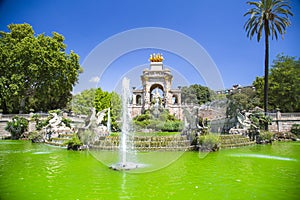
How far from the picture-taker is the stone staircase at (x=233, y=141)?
1553cm

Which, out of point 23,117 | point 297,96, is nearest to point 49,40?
point 23,117

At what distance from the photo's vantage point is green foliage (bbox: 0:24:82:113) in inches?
1136

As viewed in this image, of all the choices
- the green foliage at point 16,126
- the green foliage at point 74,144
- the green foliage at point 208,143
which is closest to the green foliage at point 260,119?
the green foliage at point 208,143

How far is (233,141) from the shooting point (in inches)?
634

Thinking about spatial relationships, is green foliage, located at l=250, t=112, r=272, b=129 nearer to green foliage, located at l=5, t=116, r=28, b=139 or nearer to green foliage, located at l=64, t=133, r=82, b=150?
green foliage, located at l=64, t=133, r=82, b=150

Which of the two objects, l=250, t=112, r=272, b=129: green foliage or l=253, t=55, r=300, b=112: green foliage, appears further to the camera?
l=253, t=55, r=300, b=112: green foliage

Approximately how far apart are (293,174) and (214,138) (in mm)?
6021

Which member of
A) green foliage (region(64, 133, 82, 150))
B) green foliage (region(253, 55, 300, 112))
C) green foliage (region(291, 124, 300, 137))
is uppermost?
green foliage (region(253, 55, 300, 112))

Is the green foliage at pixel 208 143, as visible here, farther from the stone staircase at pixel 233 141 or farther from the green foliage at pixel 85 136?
the green foliage at pixel 85 136

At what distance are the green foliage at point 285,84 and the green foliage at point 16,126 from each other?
1221 inches

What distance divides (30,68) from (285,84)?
32335mm

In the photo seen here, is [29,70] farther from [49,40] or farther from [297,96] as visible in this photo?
[297,96]

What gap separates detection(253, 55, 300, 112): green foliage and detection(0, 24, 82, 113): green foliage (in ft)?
92.4

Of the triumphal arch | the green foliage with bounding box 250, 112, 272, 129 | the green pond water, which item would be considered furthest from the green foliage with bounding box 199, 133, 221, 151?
the triumphal arch
